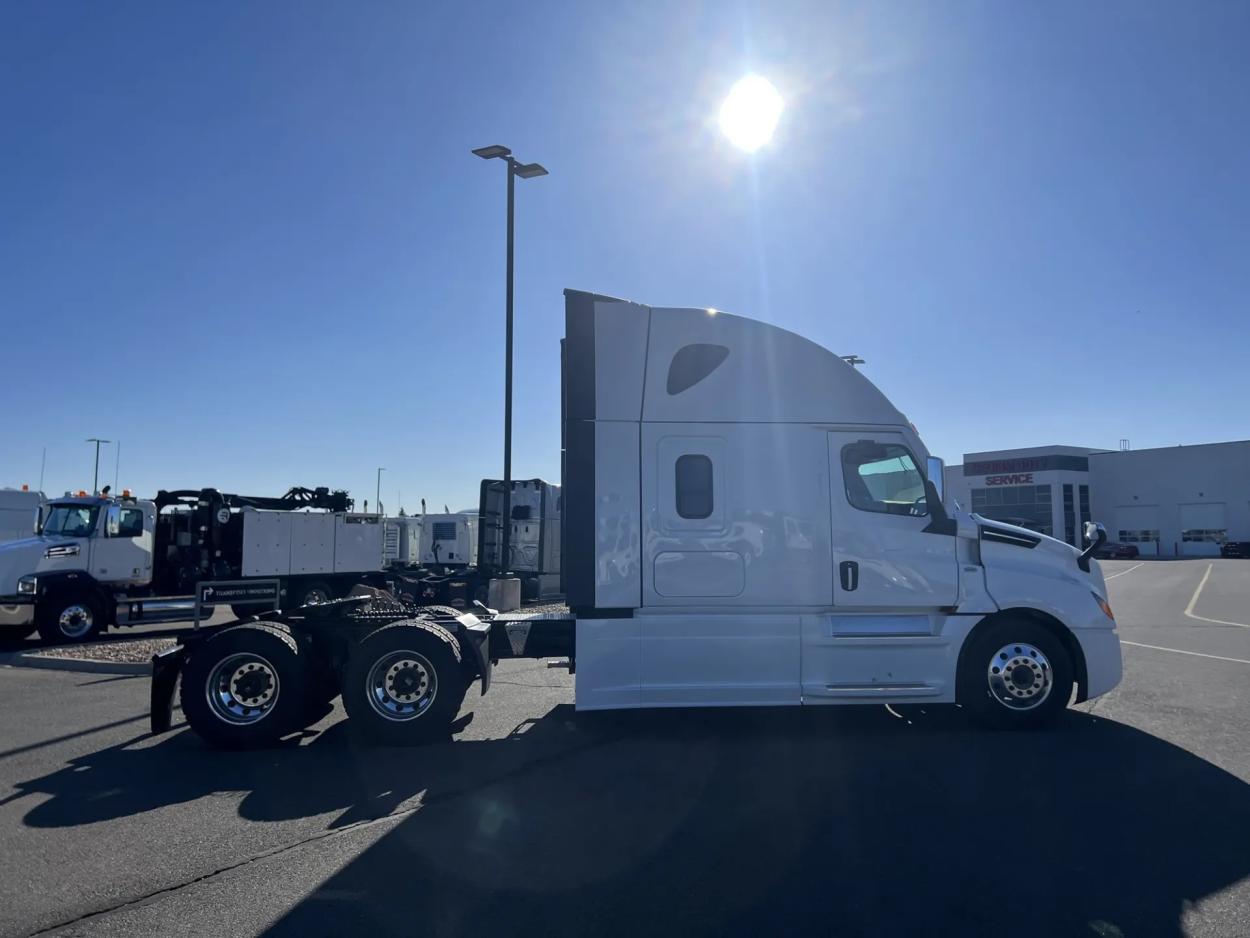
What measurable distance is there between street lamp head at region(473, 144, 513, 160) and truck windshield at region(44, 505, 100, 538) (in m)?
9.83


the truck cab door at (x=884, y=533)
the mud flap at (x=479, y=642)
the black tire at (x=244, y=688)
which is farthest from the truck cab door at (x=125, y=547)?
the truck cab door at (x=884, y=533)

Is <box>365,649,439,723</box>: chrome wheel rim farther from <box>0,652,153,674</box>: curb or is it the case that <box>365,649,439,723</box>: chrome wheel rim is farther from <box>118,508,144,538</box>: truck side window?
<box>118,508,144,538</box>: truck side window

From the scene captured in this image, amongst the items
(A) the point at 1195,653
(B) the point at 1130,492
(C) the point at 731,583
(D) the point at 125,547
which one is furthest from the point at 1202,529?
(C) the point at 731,583

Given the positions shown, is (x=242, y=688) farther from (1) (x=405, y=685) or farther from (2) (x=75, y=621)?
(2) (x=75, y=621)

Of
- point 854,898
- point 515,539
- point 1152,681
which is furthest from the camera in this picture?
point 515,539

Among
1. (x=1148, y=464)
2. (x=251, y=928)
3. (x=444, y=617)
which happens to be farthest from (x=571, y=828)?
(x=1148, y=464)

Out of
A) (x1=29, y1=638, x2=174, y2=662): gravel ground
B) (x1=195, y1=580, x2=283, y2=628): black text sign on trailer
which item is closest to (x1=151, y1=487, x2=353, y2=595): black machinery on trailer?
(x1=29, y1=638, x2=174, y2=662): gravel ground

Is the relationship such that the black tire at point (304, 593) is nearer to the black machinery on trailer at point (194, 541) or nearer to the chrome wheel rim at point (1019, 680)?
the black machinery on trailer at point (194, 541)

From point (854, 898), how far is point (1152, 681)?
7872 millimetres

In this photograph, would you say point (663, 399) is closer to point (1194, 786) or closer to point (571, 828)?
point (571, 828)

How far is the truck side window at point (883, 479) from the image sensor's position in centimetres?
790

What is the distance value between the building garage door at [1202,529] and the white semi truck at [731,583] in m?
66.4

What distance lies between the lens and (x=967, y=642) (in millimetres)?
7820

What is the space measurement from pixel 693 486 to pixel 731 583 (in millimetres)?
892
